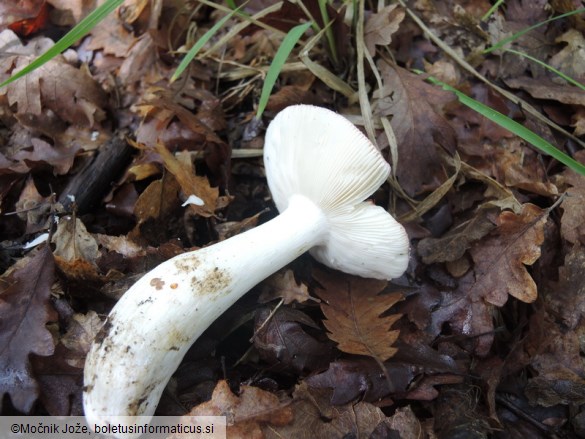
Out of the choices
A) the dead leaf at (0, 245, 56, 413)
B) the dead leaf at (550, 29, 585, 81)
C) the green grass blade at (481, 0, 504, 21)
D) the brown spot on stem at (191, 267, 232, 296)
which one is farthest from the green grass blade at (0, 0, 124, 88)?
the dead leaf at (550, 29, 585, 81)

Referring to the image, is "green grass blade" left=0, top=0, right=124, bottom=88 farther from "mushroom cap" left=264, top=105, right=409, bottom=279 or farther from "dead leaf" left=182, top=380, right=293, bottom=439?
"dead leaf" left=182, top=380, right=293, bottom=439

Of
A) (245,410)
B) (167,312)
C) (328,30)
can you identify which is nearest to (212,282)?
(167,312)

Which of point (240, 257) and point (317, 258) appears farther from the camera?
point (317, 258)

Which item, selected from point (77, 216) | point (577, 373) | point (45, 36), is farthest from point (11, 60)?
point (577, 373)

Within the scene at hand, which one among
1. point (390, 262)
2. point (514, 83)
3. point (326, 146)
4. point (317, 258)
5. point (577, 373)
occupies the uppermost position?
point (326, 146)

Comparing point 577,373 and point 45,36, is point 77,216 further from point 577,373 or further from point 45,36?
point 577,373
